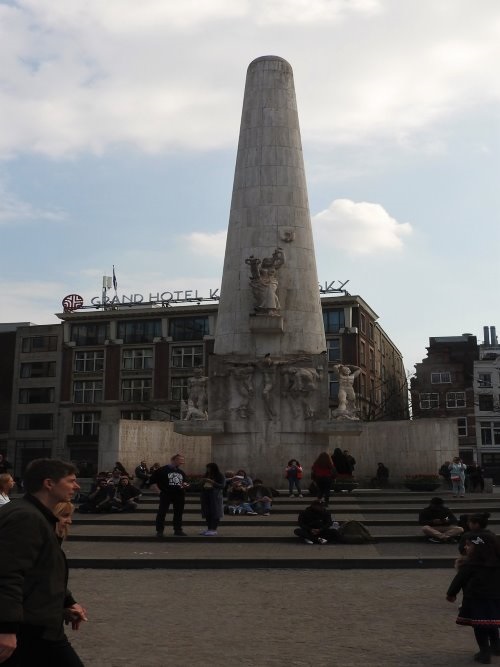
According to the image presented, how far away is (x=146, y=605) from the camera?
27.7ft

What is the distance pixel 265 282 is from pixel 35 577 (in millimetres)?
21174

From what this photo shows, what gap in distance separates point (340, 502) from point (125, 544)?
7.97 metres

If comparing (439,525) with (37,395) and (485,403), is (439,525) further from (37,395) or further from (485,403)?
(37,395)

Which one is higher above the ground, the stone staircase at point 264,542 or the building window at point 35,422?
the building window at point 35,422

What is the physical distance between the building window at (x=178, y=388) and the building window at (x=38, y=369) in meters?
10.7

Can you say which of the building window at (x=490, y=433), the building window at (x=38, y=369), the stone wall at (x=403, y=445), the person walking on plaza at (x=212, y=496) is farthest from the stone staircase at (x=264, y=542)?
the building window at (x=38, y=369)

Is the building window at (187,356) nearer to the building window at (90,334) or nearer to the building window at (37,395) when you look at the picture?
the building window at (90,334)

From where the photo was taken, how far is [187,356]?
6344 centimetres

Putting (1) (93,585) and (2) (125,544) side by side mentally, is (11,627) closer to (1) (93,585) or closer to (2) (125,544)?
(1) (93,585)

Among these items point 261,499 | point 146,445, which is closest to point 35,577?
point 261,499

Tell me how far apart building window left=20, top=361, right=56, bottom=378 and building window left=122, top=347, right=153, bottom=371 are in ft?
21.3

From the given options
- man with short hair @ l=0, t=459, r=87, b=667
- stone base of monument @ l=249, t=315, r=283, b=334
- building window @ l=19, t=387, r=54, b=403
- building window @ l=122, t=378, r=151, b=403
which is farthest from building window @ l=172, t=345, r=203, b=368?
man with short hair @ l=0, t=459, r=87, b=667

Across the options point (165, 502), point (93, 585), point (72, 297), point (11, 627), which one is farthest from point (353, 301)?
point (11, 627)

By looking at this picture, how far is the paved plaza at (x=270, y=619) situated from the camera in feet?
20.5
